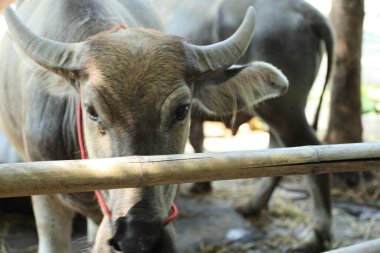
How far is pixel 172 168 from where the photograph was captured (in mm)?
1458

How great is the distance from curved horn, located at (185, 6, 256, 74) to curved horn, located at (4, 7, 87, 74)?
41 cm

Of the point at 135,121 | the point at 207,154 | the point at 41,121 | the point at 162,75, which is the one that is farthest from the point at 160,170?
the point at 41,121

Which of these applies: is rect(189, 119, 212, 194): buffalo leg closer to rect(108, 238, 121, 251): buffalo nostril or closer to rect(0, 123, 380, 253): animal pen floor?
rect(0, 123, 380, 253): animal pen floor

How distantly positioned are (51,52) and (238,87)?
0.76 m

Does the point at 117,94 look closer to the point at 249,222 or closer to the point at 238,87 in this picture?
the point at 238,87

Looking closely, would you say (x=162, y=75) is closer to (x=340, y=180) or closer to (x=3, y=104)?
(x=3, y=104)

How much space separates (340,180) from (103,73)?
121 inches

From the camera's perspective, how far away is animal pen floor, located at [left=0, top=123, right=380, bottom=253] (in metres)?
3.63

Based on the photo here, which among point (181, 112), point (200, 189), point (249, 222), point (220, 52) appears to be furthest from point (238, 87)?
point (200, 189)

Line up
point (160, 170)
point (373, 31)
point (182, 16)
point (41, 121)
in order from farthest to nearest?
point (373, 31), point (182, 16), point (41, 121), point (160, 170)

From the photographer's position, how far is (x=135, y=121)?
1.90 meters

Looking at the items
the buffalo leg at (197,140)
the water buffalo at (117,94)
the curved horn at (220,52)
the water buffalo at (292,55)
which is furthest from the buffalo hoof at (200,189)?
the curved horn at (220,52)

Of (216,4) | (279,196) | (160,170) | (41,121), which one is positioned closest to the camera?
(160,170)

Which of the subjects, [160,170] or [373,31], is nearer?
[160,170]
